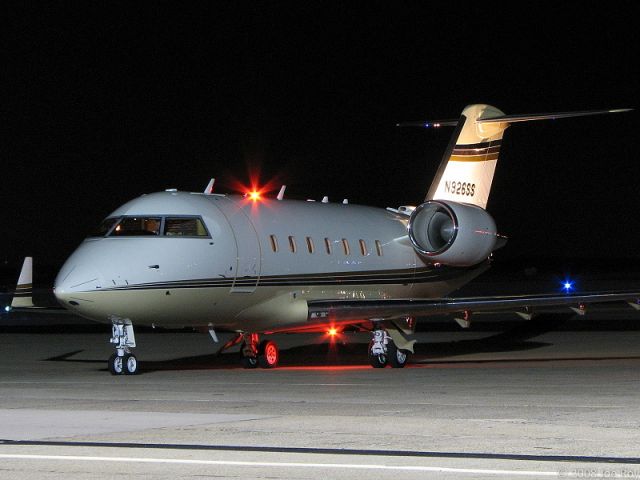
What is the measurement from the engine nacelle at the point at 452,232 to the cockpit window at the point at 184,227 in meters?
5.67

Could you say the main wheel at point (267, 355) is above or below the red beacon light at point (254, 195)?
below

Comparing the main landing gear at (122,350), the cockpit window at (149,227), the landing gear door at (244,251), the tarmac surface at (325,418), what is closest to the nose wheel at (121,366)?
the main landing gear at (122,350)

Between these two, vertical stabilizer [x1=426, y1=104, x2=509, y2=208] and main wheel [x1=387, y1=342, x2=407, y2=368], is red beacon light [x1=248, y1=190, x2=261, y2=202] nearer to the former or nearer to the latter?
main wheel [x1=387, y1=342, x2=407, y2=368]

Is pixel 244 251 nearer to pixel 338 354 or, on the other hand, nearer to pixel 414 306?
pixel 414 306

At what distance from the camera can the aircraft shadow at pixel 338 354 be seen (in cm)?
2467

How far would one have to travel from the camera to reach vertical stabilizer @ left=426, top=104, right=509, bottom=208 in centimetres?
2766

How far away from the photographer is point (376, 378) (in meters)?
19.6

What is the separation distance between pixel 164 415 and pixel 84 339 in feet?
66.0

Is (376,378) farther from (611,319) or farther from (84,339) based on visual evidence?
(611,319)

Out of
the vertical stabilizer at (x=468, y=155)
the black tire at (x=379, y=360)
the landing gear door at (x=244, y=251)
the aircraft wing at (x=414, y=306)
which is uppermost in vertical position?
the vertical stabilizer at (x=468, y=155)

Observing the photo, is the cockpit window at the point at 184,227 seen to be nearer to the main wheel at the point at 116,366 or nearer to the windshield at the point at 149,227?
the windshield at the point at 149,227

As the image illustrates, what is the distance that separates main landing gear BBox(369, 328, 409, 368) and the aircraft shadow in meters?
1.22

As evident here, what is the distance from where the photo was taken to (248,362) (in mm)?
23766

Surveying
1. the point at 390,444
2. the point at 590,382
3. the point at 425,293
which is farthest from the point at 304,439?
the point at 425,293
